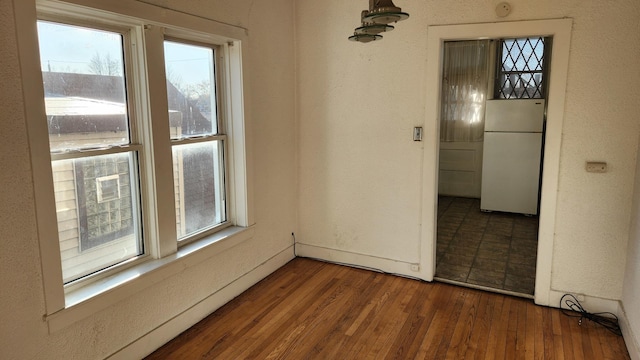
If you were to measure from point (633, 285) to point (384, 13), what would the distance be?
2314 mm

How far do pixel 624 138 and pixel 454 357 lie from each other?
1.80 metres

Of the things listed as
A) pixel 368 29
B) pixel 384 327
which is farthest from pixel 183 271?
pixel 368 29

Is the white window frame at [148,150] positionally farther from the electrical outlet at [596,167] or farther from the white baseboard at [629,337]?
the white baseboard at [629,337]

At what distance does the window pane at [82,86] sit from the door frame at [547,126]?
2.19 meters

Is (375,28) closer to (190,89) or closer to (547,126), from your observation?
(190,89)

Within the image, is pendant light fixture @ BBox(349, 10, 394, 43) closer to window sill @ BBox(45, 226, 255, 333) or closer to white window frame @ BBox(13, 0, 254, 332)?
white window frame @ BBox(13, 0, 254, 332)

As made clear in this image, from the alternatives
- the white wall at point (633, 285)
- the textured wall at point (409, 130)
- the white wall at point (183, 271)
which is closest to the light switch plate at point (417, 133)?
the textured wall at point (409, 130)

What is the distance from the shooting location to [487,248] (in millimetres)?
4398

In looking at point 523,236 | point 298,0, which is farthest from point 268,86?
point 523,236

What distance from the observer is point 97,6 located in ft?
6.84

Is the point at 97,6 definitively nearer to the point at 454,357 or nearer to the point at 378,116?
the point at 378,116

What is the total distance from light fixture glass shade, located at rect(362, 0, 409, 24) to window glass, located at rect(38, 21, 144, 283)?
1444mm

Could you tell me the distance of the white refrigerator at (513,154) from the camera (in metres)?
5.39

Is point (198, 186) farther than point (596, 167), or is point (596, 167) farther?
point (198, 186)
